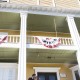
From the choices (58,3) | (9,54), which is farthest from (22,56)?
(58,3)

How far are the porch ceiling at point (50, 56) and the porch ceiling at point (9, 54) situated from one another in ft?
2.97

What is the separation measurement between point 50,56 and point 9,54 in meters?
2.98

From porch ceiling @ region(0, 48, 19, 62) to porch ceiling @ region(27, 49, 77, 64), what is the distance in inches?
35.6

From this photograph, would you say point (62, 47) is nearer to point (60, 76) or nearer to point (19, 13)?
point (60, 76)

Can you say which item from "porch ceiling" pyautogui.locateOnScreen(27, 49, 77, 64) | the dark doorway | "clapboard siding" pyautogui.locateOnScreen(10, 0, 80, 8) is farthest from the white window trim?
"clapboard siding" pyautogui.locateOnScreen(10, 0, 80, 8)

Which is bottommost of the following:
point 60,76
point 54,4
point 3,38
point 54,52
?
point 60,76

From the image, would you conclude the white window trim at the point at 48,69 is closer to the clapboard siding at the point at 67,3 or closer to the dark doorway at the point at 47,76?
the dark doorway at the point at 47,76

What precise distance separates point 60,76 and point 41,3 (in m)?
6.14

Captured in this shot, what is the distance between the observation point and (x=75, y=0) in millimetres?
15188

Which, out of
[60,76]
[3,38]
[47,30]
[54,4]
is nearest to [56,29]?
[47,30]

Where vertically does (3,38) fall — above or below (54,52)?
above

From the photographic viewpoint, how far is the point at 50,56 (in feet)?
41.2

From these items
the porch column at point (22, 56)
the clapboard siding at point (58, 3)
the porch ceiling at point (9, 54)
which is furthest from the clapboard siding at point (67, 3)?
the porch ceiling at point (9, 54)

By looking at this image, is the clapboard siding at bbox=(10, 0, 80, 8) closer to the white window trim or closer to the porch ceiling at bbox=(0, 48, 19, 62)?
the porch ceiling at bbox=(0, 48, 19, 62)
